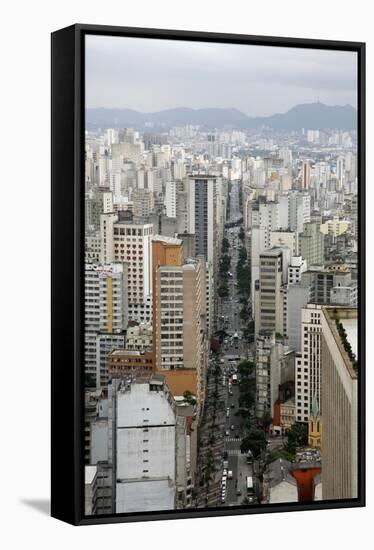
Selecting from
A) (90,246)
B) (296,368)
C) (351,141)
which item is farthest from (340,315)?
(90,246)

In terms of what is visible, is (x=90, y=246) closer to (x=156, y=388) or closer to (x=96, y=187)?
(x=96, y=187)

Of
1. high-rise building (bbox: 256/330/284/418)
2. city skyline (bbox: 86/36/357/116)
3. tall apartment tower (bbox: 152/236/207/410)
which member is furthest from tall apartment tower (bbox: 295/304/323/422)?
city skyline (bbox: 86/36/357/116)

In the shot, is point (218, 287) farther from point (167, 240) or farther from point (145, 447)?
point (145, 447)

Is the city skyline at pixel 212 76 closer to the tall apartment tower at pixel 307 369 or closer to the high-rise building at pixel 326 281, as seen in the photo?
the high-rise building at pixel 326 281

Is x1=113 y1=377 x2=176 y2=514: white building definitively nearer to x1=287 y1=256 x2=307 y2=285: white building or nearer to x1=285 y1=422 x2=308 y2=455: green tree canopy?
x1=285 y1=422 x2=308 y2=455: green tree canopy

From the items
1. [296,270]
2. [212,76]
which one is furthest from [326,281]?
[212,76]
